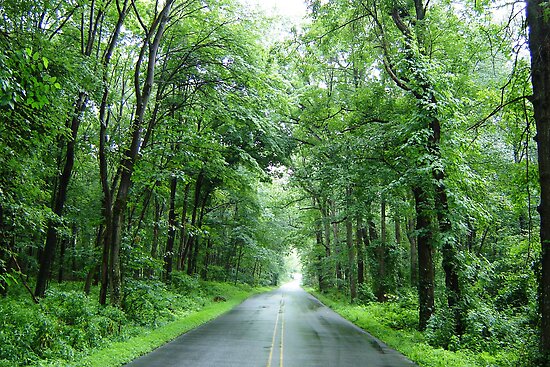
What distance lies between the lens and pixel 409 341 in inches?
455

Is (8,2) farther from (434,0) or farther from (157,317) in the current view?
(434,0)

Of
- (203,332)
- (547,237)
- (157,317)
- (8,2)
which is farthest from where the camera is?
(157,317)

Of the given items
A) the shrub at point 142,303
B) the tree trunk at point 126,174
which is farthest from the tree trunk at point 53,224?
the shrub at point 142,303

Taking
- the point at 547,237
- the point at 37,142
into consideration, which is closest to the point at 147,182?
the point at 37,142

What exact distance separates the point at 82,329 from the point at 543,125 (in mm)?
10356

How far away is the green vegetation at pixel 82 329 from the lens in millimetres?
7227

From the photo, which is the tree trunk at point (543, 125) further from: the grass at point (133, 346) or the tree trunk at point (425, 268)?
the grass at point (133, 346)

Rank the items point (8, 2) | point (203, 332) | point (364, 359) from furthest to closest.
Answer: point (203, 332) → point (364, 359) → point (8, 2)

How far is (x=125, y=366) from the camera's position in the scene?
7918mm

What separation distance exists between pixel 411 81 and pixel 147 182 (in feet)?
31.9

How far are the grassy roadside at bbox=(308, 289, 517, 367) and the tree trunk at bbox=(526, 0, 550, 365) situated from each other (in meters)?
1.62

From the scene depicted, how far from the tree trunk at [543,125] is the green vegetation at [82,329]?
792 cm

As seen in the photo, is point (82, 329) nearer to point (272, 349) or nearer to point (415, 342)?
point (272, 349)

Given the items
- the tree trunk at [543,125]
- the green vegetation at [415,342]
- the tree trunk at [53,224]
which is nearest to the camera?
the tree trunk at [543,125]
